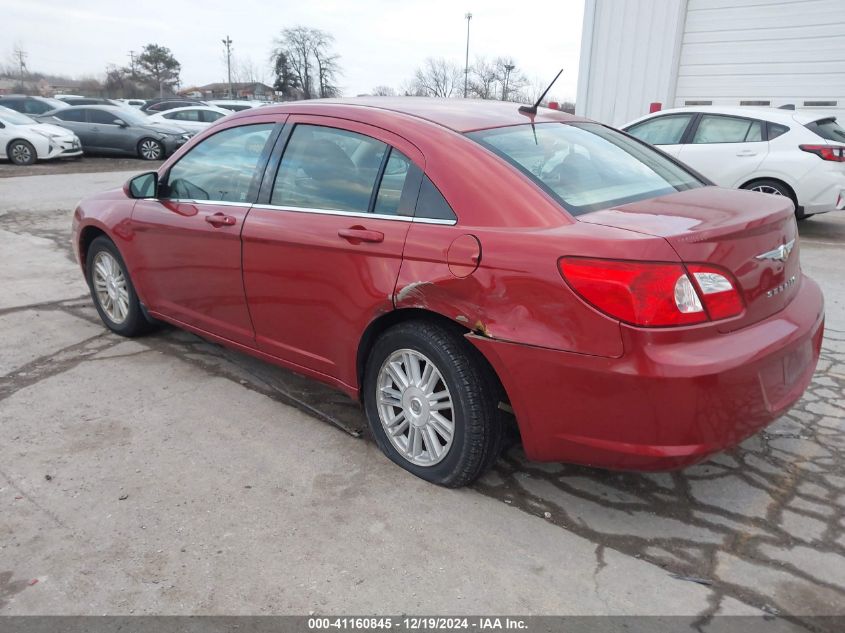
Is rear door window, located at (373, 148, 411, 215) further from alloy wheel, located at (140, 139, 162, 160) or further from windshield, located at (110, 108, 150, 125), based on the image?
windshield, located at (110, 108, 150, 125)

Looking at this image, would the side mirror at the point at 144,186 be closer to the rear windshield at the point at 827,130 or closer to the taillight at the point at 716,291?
the taillight at the point at 716,291

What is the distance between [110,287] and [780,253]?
406 centimetres

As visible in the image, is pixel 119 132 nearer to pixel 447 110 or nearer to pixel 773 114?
pixel 773 114

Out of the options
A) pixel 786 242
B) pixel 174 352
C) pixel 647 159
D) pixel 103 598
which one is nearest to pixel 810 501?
pixel 786 242

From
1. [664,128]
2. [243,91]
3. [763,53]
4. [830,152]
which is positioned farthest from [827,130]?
[243,91]

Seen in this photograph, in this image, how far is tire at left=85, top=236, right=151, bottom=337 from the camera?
455 centimetres

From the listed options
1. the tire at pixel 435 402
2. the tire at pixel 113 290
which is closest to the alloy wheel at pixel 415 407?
the tire at pixel 435 402

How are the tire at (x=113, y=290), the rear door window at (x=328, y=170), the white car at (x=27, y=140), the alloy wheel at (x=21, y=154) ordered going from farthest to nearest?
the alloy wheel at (x=21, y=154)
the white car at (x=27, y=140)
the tire at (x=113, y=290)
the rear door window at (x=328, y=170)

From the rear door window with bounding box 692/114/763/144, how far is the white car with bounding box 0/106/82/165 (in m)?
14.0

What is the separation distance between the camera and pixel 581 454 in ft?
8.35

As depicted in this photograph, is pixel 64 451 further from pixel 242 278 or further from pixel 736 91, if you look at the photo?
pixel 736 91

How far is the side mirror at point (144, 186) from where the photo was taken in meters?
4.18

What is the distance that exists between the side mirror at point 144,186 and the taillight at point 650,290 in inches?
111

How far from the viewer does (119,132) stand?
17.6 meters
